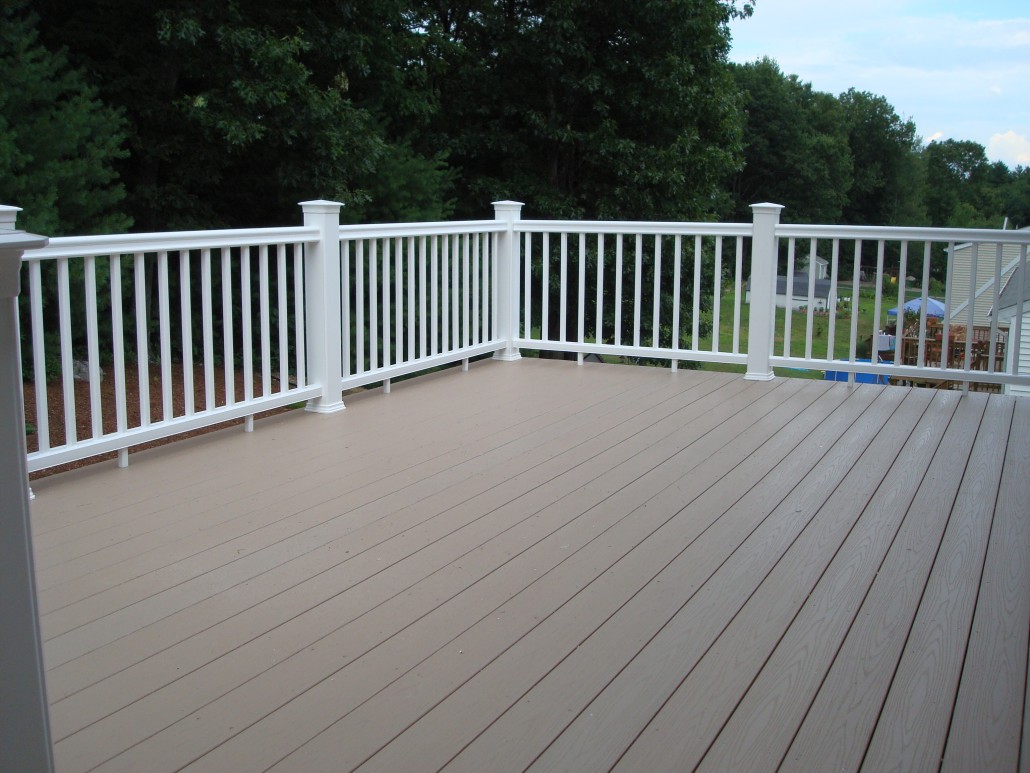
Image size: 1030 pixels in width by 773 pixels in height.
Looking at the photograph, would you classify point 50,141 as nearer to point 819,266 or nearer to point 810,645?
point 810,645

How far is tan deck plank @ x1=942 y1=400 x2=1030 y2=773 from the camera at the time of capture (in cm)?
194

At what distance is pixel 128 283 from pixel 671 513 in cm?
579

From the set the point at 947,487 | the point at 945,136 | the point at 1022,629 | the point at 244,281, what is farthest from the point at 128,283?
the point at 945,136

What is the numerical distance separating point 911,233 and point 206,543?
4026mm

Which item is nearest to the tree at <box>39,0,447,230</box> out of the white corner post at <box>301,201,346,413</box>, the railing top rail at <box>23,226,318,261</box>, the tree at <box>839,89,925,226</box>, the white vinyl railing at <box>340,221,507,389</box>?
the white vinyl railing at <box>340,221,507,389</box>

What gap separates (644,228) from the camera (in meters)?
5.90

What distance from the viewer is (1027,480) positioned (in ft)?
12.4

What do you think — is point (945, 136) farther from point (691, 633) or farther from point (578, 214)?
point (691, 633)

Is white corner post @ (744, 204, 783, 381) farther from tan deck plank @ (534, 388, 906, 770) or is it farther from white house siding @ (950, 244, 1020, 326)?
white house siding @ (950, 244, 1020, 326)

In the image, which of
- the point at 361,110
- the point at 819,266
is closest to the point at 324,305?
the point at 361,110

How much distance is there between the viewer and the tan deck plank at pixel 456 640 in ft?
6.45

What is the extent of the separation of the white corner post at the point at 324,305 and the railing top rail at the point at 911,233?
7.90 feet

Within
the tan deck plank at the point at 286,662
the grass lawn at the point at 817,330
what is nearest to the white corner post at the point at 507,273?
the tan deck plank at the point at 286,662

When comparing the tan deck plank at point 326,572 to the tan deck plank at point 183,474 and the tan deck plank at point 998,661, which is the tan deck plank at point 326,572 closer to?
the tan deck plank at point 183,474
